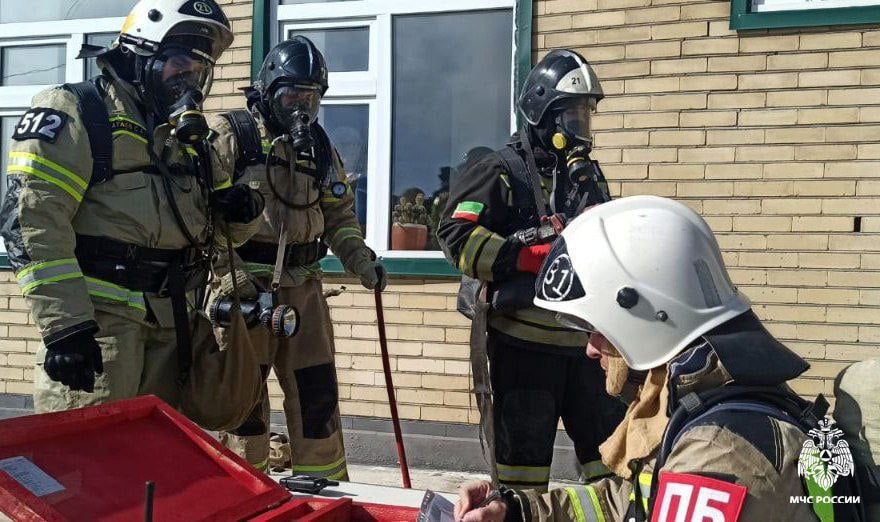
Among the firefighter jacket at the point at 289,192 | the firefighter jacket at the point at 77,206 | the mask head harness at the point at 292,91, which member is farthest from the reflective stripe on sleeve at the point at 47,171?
the mask head harness at the point at 292,91

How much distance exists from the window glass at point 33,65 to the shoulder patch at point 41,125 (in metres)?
3.79

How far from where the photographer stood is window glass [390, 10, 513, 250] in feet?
17.1

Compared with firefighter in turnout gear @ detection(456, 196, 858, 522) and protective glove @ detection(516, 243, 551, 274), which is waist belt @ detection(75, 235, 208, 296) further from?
firefighter in turnout gear @ detection(456, 196, 858, 522)

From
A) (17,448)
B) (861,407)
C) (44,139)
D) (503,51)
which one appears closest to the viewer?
(861,407)

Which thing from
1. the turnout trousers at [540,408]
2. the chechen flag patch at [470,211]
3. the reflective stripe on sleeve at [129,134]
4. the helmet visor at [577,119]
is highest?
the helmet visor at [577,119]

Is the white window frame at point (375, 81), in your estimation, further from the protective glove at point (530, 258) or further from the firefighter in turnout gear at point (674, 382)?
the firefighter in turnout gear at point (674, 382)

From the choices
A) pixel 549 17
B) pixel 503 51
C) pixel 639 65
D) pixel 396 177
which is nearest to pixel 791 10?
pixel 639 65

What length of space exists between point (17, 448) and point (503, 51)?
3.94m

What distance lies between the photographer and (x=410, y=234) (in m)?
5.37

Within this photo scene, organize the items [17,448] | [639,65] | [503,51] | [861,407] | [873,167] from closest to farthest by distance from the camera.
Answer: [861,407] < [17,448] < [873,167] < [639,65] < [503,51]

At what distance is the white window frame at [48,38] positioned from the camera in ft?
19.7

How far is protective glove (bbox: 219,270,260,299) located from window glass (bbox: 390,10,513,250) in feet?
6.08

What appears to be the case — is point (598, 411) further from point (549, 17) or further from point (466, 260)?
point (549, 17)

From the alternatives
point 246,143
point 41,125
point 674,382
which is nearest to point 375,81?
point 246,143
